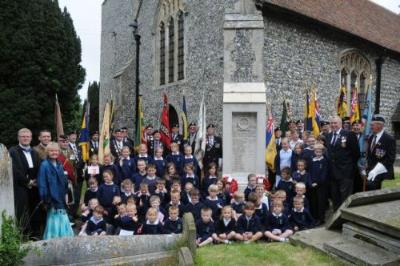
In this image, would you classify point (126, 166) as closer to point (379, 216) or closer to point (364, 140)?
point (364, 140)

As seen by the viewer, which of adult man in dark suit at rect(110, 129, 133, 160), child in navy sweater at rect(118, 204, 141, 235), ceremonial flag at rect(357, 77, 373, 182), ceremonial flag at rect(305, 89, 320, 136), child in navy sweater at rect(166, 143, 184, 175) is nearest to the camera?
child in navy sweater at rect(118, 204, 141, 235)

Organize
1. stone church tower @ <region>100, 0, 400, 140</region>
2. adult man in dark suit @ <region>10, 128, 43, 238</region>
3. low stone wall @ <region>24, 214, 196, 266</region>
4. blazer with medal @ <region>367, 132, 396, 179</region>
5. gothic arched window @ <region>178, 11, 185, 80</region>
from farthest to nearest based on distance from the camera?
gothic arched window @ <region>178, 11, 185, 80</region> → stone church tower @ <region>100, 0, 400, 140</region> → blazer with medal @ <region>367, 132, 396, 179</region> → adult man in dark suit @ <region>10, 128, 43, 238</region> → low stone wall @ <region>24, 214, 196, 266</region>

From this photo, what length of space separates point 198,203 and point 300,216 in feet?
5.76

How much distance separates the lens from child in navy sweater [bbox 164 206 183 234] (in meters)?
6.21

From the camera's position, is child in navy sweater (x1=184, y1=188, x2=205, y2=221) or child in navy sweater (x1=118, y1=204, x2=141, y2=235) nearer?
child in navy sweater (x1=118, y1=204, x2=141, y2=235)

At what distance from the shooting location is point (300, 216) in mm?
6656

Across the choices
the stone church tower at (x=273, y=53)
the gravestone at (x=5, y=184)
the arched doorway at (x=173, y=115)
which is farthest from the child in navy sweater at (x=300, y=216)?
the arched doorway at (x=173, y=115)

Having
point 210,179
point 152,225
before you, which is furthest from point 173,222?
point 210,179

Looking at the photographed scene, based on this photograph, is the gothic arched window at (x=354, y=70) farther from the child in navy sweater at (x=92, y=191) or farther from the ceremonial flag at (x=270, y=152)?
the child in navy sweater at (x=92, y=191)

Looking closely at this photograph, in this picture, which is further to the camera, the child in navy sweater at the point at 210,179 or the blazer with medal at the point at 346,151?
the child in navy sweater at the point at 210,179

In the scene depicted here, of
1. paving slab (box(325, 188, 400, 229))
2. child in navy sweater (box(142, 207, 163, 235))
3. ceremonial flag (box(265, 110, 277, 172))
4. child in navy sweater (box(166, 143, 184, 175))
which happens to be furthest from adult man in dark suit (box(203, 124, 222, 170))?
paving slab (box(325, 188, 400, 229))

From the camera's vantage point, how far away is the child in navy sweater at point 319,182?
23.7 ft

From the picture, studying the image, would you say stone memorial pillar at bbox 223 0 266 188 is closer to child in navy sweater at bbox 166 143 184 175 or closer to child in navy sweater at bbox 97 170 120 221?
child in navy sweater at bbox 166 143 184 175

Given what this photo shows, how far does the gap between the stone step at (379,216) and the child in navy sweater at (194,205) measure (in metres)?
2.37
